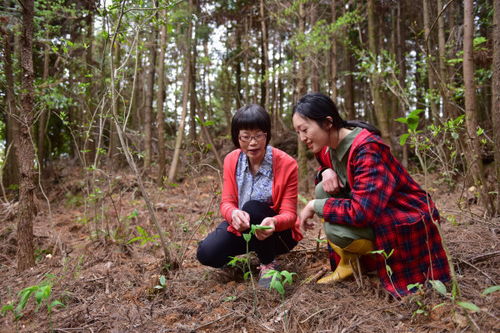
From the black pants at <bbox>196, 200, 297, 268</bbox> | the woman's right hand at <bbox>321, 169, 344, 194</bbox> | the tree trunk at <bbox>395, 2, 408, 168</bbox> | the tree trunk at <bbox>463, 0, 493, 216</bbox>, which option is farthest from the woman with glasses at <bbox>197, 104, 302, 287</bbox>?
the tree trunk at <bbox>395, 2, 408, 168</bbox>

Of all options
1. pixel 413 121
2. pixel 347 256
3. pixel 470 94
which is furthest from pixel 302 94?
pixel 413 121

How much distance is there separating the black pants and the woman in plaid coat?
42 centimetres

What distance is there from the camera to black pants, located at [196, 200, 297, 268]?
2.47 metres

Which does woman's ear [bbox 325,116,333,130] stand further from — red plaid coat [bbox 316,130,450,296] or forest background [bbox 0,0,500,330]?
forest background [bbox 0,0,500,330]

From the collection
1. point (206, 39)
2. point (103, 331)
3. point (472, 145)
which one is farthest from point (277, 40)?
point (103, 331)

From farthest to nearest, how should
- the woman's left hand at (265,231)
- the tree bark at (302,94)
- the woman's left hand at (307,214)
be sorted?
1. the tree bark at (302,94)
2. the woman's left hand at (265,231)
3. the woman's left hand at (307,214)

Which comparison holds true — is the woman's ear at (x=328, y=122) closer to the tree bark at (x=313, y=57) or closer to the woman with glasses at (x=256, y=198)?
the woman with glasses at (x=256, y=198)

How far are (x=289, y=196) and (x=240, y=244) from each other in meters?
0.53

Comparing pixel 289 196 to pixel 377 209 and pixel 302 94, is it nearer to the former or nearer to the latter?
pixel 377 209

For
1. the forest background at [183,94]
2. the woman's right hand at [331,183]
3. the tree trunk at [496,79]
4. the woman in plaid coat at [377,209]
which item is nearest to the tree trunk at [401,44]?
the forest background at [183,94]

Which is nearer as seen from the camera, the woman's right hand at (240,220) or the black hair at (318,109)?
the black hair at (318,109)

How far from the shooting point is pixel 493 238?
246 centimetres

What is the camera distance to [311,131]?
207cm

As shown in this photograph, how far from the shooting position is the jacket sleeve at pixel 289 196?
7.86 ft
